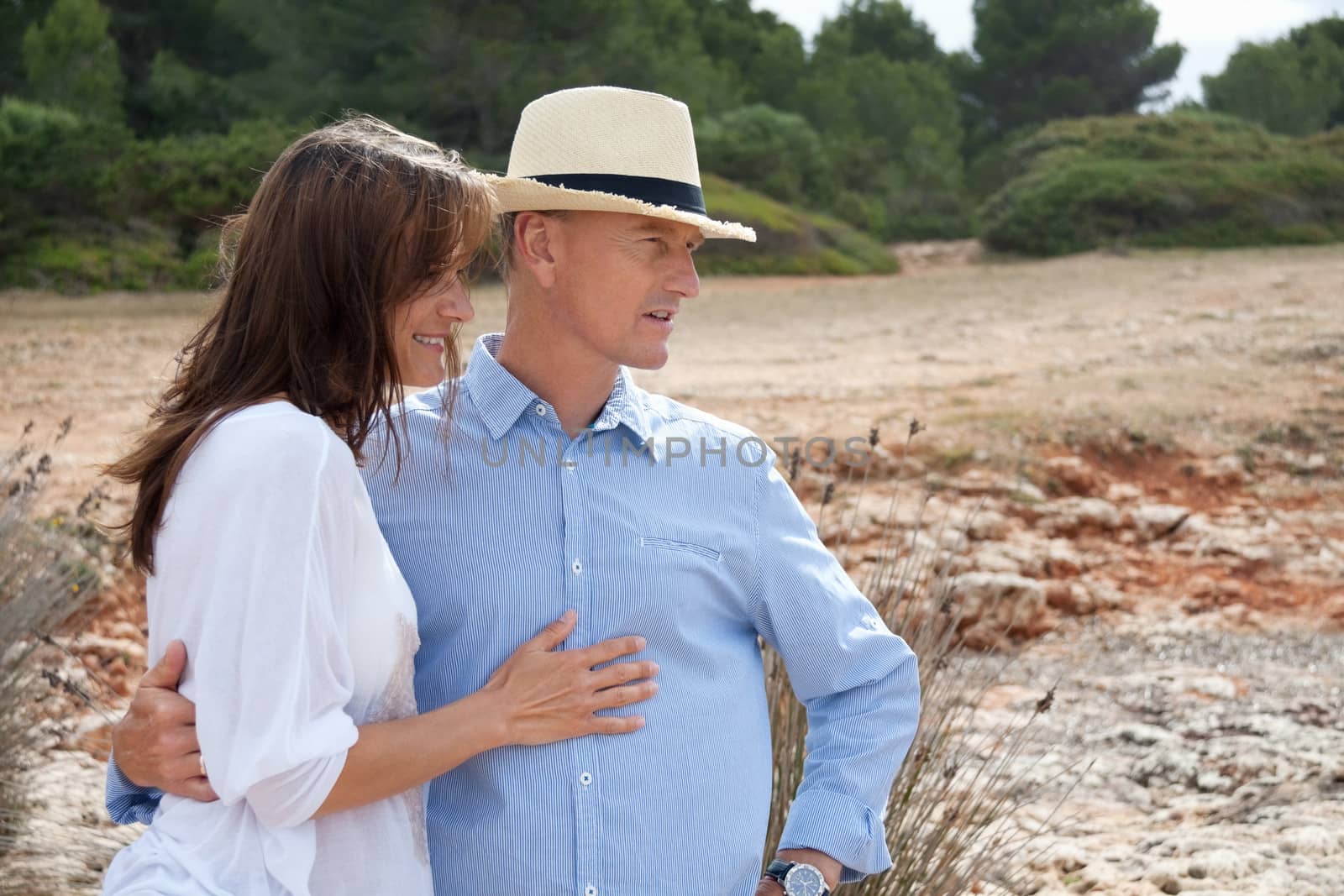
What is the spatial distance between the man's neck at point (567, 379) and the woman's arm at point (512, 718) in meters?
0.41

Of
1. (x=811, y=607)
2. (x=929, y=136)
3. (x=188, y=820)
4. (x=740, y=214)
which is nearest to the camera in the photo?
(x=188, y=820)

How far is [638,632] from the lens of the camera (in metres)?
2.03

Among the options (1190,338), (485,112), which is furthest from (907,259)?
(1190,338)

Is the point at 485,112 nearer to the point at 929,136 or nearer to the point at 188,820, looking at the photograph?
the point at 929,136

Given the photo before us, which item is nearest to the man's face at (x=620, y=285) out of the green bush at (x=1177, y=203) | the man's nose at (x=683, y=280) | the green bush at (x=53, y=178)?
the man's nose at (x=683, y=280)

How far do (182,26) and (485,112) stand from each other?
6065mm

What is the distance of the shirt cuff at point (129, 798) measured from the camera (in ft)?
6.16

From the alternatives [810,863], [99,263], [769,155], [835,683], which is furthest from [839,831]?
[769,155]

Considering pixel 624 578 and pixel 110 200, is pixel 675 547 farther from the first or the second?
pixel 110 200

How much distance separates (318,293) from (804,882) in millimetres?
1097

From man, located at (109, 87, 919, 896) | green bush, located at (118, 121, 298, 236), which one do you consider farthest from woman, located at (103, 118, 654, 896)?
green bush, located at (118, 121, 298, 236)

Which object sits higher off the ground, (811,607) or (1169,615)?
(811,607)

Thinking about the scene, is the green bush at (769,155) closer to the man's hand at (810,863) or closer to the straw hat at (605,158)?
the straw hat at (605,158)

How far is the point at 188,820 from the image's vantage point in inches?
64.9
